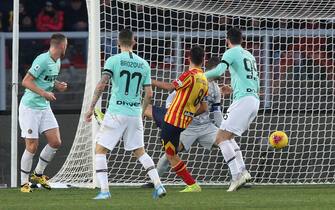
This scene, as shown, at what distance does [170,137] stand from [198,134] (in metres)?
1.17

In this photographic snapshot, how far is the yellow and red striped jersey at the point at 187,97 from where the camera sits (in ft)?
43.3

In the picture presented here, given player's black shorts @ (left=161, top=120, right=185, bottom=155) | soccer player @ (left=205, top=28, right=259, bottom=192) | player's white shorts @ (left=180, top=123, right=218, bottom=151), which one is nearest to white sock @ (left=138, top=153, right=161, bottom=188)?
player's black shorts @ (left=161, top=120, right=185, bottom=155)

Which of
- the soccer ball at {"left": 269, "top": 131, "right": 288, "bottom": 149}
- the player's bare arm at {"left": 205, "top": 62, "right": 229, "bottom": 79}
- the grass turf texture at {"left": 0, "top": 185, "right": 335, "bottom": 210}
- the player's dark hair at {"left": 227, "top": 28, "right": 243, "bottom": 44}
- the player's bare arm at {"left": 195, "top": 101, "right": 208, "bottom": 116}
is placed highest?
the player's dark hair at {"left": 227, "top": 28, "right": 243, "bottom": 44}

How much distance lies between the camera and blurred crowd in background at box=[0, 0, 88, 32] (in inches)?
773

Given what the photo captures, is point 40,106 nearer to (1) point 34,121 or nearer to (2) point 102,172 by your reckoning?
(1) point 34,121

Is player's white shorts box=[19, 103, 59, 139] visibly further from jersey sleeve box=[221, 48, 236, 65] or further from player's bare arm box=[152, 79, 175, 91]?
jersey sleeve box=[221, 48, 236, 65]

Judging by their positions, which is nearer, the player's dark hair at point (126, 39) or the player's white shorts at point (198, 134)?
the player's dark hair at point (126, 39)

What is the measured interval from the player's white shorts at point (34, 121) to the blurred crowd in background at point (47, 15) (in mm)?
5414

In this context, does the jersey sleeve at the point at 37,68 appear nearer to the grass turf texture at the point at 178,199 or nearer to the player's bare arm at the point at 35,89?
the player's bare arm at the point at 35,89

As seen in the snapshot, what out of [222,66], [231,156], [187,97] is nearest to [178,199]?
[187,97]

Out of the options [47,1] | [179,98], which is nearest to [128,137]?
[179,98]

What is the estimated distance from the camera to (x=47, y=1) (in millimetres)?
20094

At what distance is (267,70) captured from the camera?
16.4m

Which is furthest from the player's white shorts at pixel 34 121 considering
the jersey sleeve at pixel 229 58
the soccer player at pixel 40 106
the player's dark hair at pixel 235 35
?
the player's dark hair at pixel 235 35
